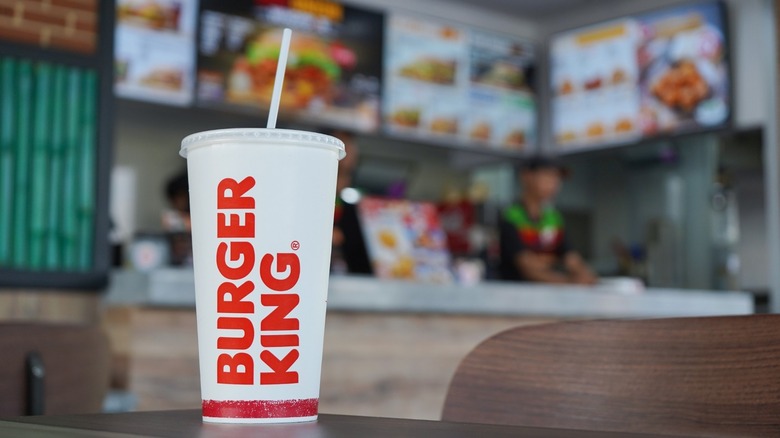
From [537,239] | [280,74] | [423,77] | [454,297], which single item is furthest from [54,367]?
[423,77]

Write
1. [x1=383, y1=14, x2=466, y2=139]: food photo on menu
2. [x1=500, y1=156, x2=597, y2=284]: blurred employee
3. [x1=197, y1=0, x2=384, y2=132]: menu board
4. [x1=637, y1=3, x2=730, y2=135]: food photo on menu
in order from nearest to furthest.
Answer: [x1=500, y1=156, x2=597, y2=284]: blurred employee, [x1=197, y1=0, x2=384, y2=132]: menu board, [x1=637, y1=3, x2=730, y2=135]: food photo on menu, [x1=383, y1=14, x2=466, y2=139]: food photo on menu

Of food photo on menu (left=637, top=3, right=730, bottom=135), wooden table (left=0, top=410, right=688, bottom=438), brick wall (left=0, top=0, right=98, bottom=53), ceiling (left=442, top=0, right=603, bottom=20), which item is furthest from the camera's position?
ceiling (left=442, top=0, right=603, bottom=20)

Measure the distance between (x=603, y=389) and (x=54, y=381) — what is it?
787 mm

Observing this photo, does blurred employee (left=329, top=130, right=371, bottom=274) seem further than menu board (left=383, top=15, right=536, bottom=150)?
No

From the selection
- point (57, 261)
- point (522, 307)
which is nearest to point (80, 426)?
point (57, 261)

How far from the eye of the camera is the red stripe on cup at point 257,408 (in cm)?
68

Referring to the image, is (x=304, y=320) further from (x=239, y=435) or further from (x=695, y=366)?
(x=695, y=366)

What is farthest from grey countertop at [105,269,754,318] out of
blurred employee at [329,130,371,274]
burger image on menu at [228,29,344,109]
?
burger image on menu at [228,29,344,109]

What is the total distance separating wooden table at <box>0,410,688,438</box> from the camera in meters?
0.54

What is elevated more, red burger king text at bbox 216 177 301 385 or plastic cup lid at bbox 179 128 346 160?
plastic cup lid at bbox 179 128 346 160

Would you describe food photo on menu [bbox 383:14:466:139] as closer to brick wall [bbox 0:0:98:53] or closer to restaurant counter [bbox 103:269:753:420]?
restaurant counter [bbox 103:269:753:420]

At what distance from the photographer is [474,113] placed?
6312 millimetres

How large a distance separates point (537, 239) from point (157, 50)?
2.14 meters

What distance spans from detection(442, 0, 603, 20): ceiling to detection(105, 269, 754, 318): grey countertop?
2.78 m
